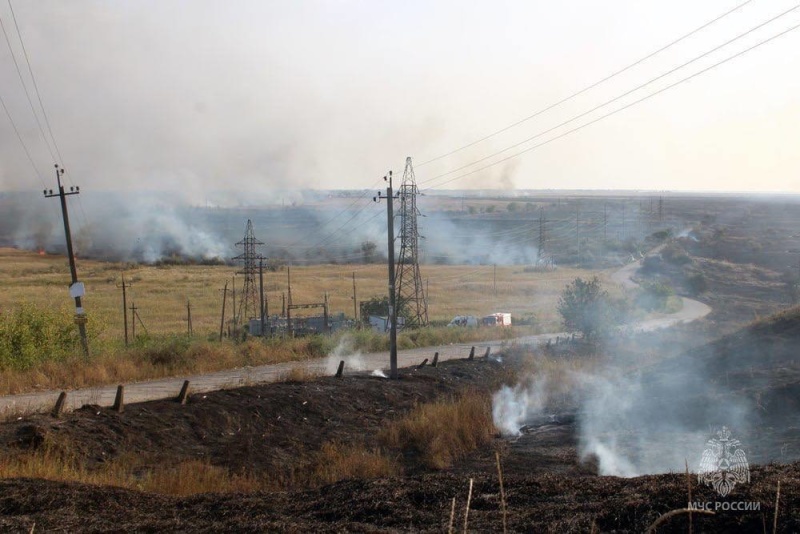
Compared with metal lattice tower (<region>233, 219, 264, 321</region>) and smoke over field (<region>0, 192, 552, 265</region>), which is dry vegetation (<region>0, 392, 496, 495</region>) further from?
smoke over field (<region>0, 192, 552, 265</region>)

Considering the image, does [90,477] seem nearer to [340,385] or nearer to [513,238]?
[340,385]

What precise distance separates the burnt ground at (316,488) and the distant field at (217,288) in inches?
1277

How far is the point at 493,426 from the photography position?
2148 cm

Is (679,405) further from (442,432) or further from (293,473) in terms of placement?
(293,473)

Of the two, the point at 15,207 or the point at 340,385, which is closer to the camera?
the point at 340,385

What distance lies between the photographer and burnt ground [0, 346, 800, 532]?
816 cm

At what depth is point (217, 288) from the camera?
83.7 m

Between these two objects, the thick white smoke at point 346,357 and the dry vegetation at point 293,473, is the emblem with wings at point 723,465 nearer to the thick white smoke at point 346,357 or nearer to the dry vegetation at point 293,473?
the dry vegetation at point 293,473

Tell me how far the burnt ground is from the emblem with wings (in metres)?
0.20

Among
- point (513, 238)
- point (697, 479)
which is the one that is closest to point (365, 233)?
point (513, 238)

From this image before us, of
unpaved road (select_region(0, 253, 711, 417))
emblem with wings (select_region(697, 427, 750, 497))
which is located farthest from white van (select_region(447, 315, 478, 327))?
emblem with wings (select_region(697, 427, 750, 497))

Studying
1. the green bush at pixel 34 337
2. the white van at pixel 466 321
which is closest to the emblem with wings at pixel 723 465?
the green bush at pixel 34 337

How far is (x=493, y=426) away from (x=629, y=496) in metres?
13.0

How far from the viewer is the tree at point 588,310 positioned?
1676 inches
